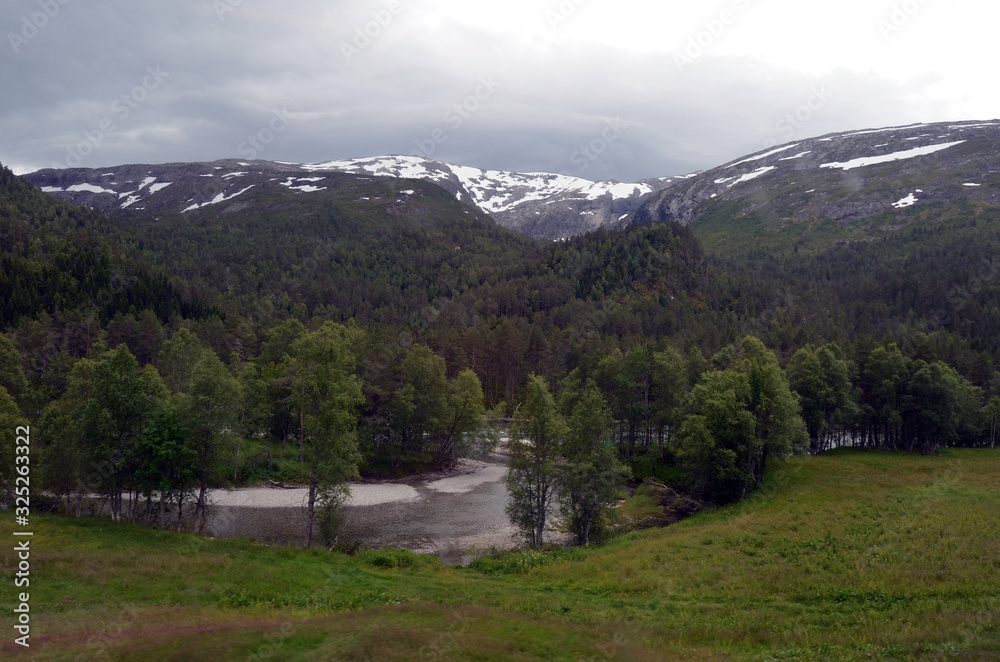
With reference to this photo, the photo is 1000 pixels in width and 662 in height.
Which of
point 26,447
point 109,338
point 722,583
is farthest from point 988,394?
point 109,338

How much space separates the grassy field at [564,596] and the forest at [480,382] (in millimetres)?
6863

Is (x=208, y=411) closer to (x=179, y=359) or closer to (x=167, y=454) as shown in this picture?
(x=167, y=454)

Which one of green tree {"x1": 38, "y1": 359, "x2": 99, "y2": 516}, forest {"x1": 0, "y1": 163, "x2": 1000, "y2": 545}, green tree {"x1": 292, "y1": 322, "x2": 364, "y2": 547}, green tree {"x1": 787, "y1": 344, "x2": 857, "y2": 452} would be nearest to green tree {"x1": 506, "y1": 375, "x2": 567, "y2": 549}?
forest {"x1": 0, "y1": 163, "x2": 1000, "y2": 545}

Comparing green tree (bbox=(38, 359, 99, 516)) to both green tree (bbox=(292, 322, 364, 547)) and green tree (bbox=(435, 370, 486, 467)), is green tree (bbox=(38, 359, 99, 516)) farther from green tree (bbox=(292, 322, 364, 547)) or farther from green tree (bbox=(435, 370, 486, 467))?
green tree (bbox=(435, 370, 486, 467))

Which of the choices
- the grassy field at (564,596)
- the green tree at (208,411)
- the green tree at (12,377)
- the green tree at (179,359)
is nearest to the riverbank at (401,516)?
the green tree at (208,411)

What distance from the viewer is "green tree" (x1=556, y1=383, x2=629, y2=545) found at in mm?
41375

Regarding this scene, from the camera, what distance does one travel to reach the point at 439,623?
21203mm

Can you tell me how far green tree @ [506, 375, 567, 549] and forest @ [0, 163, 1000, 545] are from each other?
182 millimetres

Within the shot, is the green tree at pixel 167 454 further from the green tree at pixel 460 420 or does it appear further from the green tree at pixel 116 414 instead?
the green tree at pixel 460 420

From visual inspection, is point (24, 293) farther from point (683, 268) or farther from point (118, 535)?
point (683, 268)

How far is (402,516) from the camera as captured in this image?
5431 cm

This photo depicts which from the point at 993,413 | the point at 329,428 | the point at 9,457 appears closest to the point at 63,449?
→ the point at 9,457

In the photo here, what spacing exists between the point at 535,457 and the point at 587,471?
13.1ft

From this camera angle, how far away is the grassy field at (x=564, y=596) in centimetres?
1875
